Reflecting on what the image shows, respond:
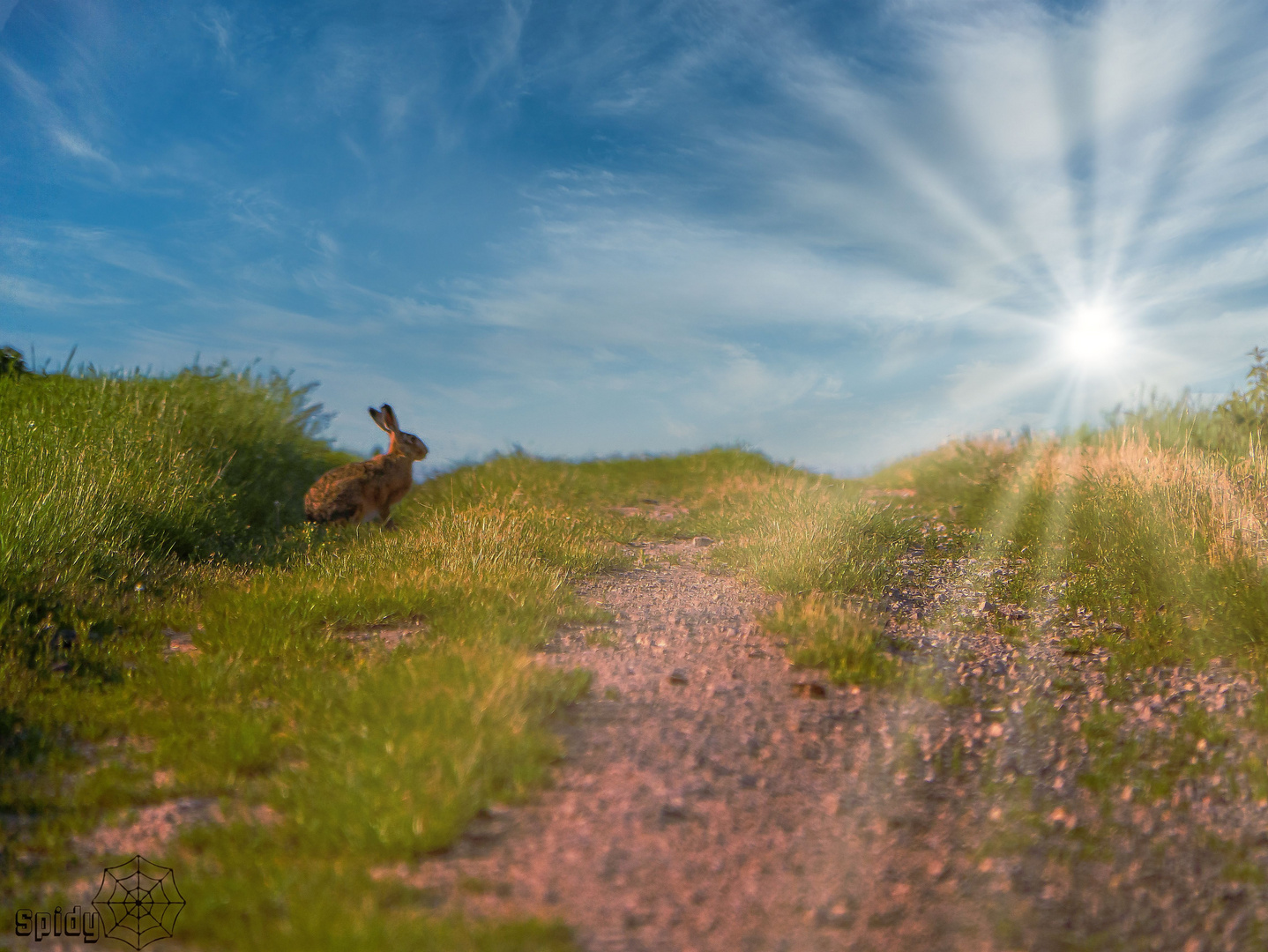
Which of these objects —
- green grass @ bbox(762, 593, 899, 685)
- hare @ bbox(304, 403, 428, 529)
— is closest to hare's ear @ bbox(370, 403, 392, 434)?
hare @ bbox(304, 403, 428, 529)

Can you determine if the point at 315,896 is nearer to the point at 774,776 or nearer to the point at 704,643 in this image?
the point at 774,776

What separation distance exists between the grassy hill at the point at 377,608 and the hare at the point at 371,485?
44cm

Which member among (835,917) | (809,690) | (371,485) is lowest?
(835,917)

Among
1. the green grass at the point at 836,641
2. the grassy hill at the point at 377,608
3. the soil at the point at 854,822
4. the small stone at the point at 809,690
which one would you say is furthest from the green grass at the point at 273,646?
the small stone at the point at 809,690

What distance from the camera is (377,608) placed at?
723 centimetres

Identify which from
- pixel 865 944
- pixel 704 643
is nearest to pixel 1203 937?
pixel 865 944

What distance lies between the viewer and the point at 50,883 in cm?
397

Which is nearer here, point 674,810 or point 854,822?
point 674,810

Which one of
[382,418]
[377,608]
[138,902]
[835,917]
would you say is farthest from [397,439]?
[835,917]

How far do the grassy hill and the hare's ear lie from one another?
4.56 feet

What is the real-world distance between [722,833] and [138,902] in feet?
8.55

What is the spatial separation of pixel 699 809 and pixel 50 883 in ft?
10.0

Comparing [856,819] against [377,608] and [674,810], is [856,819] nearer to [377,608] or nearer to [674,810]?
[674,810]

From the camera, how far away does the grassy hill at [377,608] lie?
161 inches
